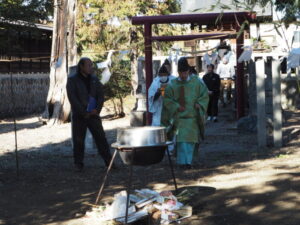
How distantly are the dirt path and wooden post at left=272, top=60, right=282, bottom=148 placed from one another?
0.27m

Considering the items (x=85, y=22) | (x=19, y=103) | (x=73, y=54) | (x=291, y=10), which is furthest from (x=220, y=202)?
(x=85, y=22)

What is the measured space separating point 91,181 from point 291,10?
4.56 m

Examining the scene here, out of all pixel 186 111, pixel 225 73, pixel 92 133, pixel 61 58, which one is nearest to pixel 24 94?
pixel 61 58

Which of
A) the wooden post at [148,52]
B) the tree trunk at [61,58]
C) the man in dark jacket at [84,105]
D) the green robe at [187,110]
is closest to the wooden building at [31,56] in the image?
the tree trunk at [61,58]

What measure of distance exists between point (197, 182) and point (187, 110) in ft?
6.06

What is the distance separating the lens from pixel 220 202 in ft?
23.2

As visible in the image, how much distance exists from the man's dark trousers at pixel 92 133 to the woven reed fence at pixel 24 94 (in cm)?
1372

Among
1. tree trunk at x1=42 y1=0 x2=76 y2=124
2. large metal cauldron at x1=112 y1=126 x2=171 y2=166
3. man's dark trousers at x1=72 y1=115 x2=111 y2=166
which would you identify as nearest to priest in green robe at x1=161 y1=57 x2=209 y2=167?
man's dark trousers at x1=72 y1=115 x2=111 y2=166

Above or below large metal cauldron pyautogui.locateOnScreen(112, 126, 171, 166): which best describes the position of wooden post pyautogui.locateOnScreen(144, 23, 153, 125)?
above

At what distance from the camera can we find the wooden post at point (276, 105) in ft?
41.5

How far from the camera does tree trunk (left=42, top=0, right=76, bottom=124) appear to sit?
20.1 meters

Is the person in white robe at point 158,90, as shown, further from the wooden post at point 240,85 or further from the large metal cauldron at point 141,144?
the large metal cauldron at point 141,144

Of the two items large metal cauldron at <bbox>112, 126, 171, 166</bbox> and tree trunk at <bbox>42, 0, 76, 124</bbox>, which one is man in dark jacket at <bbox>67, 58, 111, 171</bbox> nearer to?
large metal cauldron at <bbox>112, 126, 171, 166</bbox>

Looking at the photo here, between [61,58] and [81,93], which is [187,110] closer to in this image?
[81,93]
